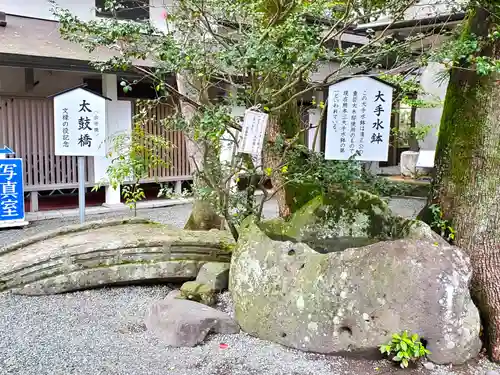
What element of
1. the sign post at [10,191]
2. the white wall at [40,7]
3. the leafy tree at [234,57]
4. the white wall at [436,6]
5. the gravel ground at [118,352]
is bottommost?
the gravel ground at [118,352]

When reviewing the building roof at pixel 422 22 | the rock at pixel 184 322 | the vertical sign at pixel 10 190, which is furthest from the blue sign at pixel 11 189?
the building roof at pixel 422 22

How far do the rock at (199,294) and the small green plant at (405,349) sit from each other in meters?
1.66

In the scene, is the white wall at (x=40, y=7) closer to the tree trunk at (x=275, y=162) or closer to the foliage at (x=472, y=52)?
the tree trunk at (x=275, y=162)

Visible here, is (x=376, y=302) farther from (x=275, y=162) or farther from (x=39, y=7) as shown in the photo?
(x=39, y=7)

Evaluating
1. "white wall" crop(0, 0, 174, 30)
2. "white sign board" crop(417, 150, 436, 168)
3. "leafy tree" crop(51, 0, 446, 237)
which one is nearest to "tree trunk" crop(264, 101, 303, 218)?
"leafy tree" crop(51, 0, 446, 237)

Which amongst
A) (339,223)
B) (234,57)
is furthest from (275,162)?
(234,57)

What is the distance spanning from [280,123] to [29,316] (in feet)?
10.9

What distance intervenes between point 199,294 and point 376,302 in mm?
1684

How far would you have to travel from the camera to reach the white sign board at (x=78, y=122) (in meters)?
5.47

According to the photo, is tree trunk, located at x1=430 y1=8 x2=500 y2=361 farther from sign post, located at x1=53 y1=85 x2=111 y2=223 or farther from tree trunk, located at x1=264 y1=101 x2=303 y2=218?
sign post, located at x1=53 y1=85 x2=111 y2=223

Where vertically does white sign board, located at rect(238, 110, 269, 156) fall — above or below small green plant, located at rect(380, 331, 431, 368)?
above

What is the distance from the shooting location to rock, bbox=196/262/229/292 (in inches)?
178

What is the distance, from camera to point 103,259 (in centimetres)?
467

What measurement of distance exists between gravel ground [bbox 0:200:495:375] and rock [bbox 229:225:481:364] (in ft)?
0.46
